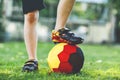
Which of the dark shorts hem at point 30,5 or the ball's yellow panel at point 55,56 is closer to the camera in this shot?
the ball's yellow panel at point 55,56

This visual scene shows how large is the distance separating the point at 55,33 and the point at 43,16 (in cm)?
1465

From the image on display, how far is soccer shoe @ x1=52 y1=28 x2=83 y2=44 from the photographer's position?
4.50 m

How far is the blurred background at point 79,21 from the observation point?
1814 cm

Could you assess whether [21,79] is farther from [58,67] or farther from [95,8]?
[95,8]

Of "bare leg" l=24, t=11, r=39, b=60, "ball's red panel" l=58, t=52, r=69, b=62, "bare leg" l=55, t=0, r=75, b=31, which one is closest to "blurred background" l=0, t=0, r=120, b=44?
"bare leg" l=24, t=11, r=39, b=60

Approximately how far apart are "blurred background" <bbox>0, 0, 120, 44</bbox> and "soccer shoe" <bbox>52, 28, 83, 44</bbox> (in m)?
12.6

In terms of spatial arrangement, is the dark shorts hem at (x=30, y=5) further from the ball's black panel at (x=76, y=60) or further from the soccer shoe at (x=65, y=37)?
the ball's black panel at (x=76, y=60)

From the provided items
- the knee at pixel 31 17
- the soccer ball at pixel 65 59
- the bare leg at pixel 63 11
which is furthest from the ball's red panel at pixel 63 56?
the knee at pixel 31 17

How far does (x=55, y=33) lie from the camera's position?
4602 millimetres

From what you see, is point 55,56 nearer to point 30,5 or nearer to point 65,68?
point 65,68

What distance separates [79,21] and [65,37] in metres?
15.1

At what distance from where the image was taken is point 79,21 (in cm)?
1958

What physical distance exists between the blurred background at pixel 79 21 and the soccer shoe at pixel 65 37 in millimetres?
12596

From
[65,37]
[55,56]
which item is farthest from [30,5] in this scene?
[55,56]
